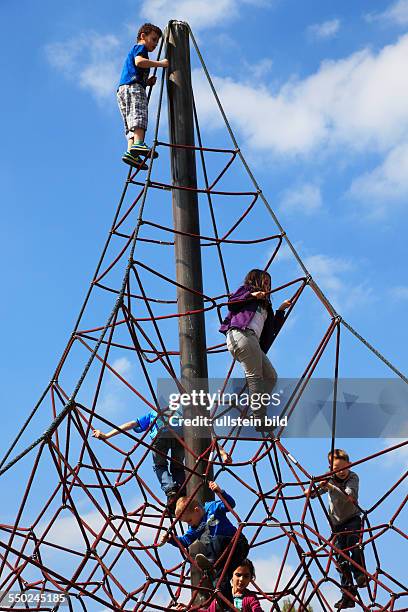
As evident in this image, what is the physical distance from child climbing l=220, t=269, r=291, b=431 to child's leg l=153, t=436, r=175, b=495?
93cm

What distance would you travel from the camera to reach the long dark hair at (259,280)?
9.18 m

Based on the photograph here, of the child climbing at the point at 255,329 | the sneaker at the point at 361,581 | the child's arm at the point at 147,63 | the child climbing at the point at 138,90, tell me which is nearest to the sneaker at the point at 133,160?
the child climbing at the point at 138,90

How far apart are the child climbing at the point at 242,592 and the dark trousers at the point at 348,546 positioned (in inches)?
52.1

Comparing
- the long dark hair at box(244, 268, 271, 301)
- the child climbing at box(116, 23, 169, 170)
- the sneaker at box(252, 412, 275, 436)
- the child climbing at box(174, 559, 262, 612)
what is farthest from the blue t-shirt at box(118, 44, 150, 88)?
the child climbing at box(174, 559, 262, 612)

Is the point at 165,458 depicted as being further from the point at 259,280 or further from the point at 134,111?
the point at 134,111

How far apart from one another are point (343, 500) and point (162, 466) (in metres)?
1.47

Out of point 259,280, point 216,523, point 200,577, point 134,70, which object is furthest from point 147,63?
point 200,577

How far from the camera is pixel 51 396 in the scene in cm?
918

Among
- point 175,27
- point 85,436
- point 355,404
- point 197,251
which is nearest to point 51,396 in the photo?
point 85,436

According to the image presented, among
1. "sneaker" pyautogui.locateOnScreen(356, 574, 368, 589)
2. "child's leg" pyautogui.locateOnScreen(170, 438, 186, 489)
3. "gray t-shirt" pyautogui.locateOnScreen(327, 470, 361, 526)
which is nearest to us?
"sneaker" pyautogui.locateOnScreen(356, 574, 368, 589)

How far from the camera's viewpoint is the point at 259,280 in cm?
921

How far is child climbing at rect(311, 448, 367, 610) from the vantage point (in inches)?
358

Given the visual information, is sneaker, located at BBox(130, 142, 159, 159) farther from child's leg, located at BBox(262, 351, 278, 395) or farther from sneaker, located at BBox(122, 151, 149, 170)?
child's leg, located at BBox(262, 351, 278, 395)

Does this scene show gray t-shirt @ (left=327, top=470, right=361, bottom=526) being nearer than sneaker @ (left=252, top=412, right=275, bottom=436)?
No
